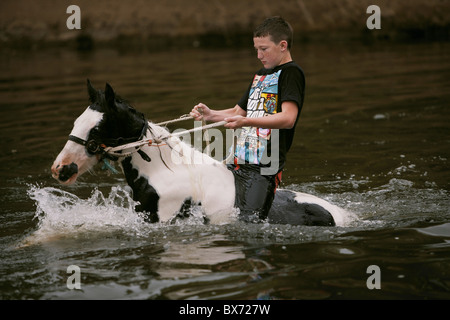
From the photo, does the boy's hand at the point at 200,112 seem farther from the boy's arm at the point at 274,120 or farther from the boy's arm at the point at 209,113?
the boy's arm at the point at 274,120

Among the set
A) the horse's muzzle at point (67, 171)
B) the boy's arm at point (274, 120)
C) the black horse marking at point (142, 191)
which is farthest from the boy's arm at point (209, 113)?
the horse's muzzle at point (67, 171)

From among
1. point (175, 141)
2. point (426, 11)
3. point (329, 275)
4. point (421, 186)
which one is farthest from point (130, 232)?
point (426, 11)

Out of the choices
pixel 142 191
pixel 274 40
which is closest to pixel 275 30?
pixel 274 40

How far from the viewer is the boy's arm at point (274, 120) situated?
15.0ft

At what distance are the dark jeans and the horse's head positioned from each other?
1.10m

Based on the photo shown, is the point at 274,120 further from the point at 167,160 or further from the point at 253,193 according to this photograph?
the point at 167,160

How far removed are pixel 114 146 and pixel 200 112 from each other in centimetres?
94

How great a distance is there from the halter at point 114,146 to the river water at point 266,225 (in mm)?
471

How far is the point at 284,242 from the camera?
5055mm

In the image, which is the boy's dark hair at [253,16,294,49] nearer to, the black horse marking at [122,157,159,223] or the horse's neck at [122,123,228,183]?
the horse's neck at [122,123,228,183]

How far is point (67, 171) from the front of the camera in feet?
14.6

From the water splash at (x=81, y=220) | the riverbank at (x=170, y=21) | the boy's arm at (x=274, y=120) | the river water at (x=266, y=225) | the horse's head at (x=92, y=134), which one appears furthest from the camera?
the riverbank at (x=170, y=21)
